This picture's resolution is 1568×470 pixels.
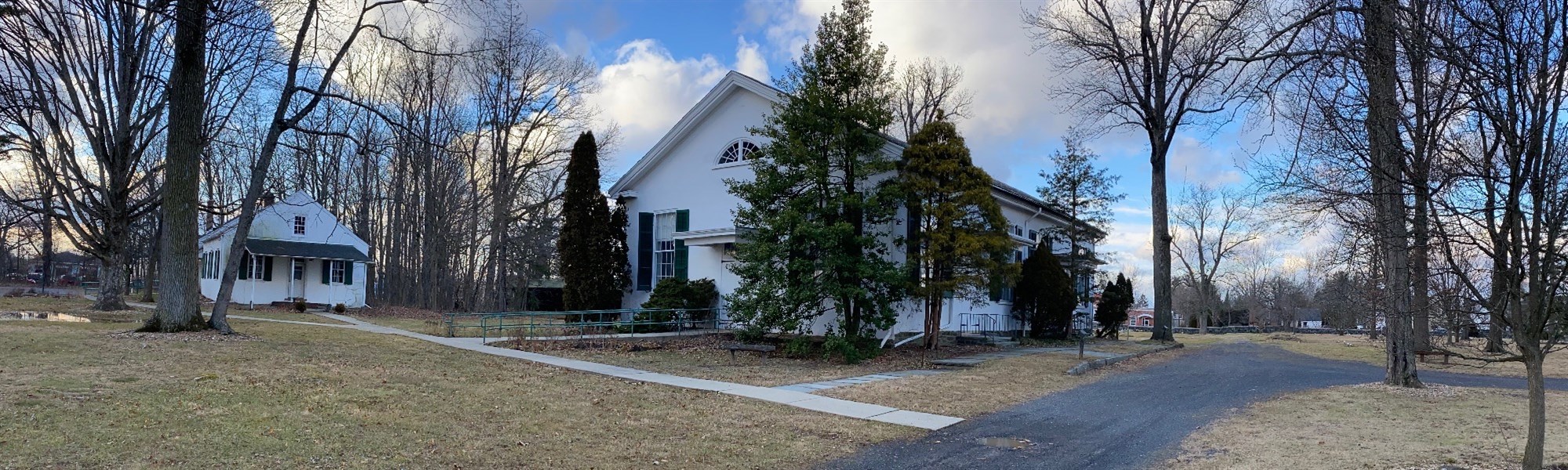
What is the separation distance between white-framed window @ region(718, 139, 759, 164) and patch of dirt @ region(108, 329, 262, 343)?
1059cm

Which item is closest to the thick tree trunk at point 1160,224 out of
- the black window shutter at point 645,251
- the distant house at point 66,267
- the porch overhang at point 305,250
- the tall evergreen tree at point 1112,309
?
the tall evergreen tree at point 1112,309

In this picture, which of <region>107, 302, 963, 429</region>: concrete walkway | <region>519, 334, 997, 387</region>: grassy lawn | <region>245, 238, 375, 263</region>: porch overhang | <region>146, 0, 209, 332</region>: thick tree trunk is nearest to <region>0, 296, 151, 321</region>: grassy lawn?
<region>245, 238, 375, 263</region>: porch overhang

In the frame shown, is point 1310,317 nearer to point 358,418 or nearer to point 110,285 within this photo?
point 110,285

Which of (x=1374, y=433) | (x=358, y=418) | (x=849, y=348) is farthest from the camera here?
(x=849, y=348)

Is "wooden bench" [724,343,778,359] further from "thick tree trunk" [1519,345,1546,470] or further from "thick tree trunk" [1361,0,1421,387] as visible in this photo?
"thick tree trunk" [1519,345,1546,470]

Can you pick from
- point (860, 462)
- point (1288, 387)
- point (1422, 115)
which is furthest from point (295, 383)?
point (1288, 387)

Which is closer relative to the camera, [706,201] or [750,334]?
[750,334]

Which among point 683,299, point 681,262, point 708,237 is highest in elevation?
point 708,237

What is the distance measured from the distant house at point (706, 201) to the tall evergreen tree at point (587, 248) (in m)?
0.71

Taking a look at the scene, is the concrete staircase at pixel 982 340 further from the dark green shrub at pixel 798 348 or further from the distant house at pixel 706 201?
the dark green shrub at pixel 798 348

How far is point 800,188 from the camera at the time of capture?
17328 millimetres

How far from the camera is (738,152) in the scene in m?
20.9

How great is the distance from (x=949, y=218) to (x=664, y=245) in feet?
27.8

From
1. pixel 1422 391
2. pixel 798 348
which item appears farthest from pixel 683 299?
pixel 1422 391
